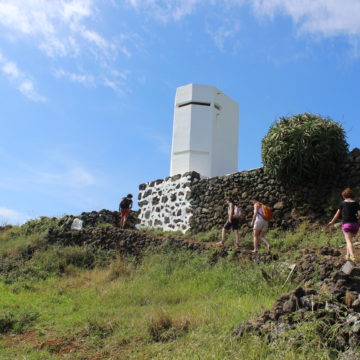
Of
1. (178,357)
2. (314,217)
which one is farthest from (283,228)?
(178,357)

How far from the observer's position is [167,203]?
17859mm

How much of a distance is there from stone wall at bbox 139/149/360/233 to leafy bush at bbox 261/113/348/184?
1.15ft

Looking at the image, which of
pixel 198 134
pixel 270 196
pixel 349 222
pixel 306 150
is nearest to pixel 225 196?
pixel 270 196

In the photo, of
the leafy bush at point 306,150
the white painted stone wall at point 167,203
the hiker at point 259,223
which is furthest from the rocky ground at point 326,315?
the white painted stone wall at point 167,203

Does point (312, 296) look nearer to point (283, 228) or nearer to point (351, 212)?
point (351, 212)

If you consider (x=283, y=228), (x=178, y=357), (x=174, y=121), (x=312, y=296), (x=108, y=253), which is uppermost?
(x=174, y=121)

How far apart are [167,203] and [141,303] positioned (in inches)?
358

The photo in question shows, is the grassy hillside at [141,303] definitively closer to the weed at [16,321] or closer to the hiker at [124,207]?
the weed at [16,321]

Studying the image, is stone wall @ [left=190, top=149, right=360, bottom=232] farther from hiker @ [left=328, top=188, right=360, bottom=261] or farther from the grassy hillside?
hiker @ [left=328, top=188, right=360, bottom=261]

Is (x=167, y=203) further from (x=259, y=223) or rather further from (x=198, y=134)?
(x=259, y=223)

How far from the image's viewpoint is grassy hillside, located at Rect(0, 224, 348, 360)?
18.2ft

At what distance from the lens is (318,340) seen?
4.98m

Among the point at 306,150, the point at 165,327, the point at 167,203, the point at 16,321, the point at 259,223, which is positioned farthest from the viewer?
the point at 167,203

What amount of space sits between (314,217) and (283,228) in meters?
0.97
